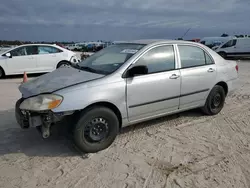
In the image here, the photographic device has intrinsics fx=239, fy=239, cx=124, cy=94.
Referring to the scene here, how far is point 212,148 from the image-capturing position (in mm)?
3668

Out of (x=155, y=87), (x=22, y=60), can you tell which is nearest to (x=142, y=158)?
(x=155, y=87)

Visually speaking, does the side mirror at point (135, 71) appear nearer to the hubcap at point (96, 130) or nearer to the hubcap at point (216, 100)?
the hubcap at point (96, 130)

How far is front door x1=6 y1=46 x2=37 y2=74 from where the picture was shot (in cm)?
1018

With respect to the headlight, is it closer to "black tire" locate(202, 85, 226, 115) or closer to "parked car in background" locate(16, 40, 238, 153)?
"parked car in background" locate(16, 40, 238, 153)

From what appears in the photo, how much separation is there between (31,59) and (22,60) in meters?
0.37

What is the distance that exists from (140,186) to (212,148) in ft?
4.88

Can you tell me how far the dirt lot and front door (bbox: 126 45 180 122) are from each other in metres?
0.46

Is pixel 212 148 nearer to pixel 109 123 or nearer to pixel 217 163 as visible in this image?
pixel 217 163

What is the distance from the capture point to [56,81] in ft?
11.8

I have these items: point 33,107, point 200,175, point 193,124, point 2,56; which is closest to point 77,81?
point 33,107

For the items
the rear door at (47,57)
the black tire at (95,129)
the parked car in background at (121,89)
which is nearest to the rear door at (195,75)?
the parked car in background at (121,89)

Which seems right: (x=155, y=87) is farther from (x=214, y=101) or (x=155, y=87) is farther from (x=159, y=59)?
(x=214, y=101)

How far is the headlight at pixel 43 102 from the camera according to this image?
10.3 ft

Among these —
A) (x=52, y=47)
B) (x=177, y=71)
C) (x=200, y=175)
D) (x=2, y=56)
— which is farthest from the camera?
(x=52, y=47)
